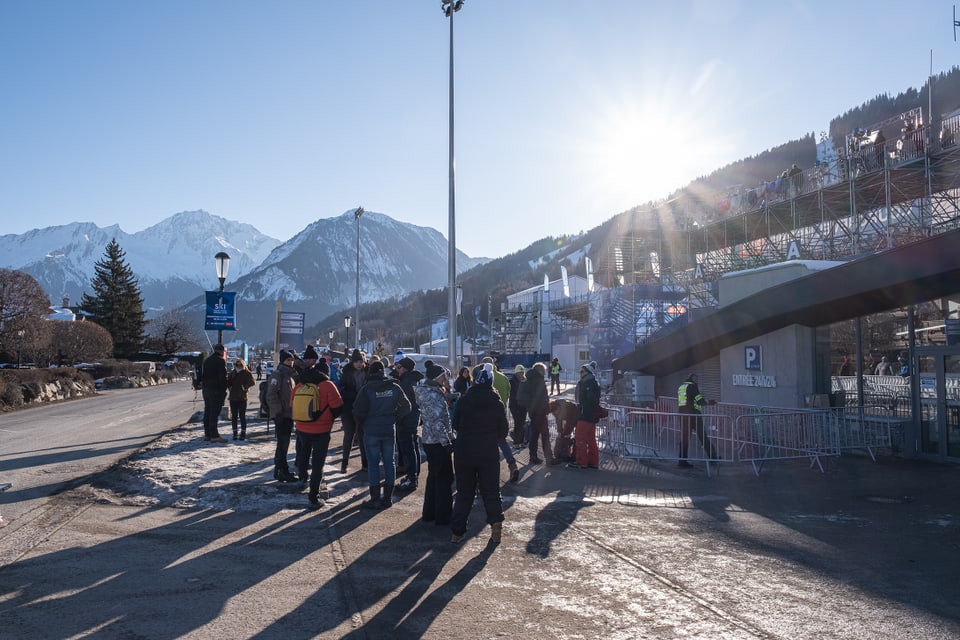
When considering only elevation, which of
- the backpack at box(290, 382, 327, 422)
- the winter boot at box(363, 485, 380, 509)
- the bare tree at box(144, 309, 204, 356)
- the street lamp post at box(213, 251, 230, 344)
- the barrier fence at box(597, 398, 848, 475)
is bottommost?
the winter boot at box(363, 485, 380, 509)

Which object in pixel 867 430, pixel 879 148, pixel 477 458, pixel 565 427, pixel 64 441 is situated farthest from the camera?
pixel 879 148

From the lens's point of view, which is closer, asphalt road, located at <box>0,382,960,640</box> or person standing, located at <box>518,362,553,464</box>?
asphalt road, located at <box>0,382,960,640</box>

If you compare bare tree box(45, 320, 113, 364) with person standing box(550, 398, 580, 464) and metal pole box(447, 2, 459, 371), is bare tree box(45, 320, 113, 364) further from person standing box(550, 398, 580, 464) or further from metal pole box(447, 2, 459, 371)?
person standing box(550, 398, 580, 464)

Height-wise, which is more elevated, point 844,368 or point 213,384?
point 844,368

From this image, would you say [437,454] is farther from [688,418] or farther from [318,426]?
[688,418]

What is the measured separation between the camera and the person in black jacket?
6738mm

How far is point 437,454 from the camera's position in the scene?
7691mm

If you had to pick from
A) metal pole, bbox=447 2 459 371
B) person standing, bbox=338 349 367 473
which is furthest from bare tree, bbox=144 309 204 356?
person standing, bbox=338 349 367 473

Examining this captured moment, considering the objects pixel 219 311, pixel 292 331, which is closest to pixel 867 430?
pixel 219 311

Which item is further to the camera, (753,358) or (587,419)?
(753,358)

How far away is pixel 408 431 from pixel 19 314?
28472mm

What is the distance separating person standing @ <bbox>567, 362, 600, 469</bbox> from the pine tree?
1922 inches

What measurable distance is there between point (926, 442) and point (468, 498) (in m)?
10.4

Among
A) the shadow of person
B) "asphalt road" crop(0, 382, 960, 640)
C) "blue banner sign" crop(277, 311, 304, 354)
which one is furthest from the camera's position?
"blue banner sign" crop(277, 311, 304, 354)
